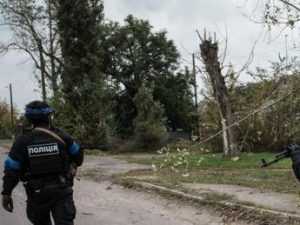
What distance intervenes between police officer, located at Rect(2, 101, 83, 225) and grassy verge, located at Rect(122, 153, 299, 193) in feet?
22.6

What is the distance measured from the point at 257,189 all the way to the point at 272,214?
10.7ft

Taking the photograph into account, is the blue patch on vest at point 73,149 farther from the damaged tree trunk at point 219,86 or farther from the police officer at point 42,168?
the damaged tree trunk at point 219,86

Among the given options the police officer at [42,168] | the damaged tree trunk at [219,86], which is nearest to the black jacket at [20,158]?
the police officer at [42,168]

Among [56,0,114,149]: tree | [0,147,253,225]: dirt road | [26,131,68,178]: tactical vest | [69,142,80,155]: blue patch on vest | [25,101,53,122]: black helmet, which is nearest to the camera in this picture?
[26,131,68,178]: tactical vest

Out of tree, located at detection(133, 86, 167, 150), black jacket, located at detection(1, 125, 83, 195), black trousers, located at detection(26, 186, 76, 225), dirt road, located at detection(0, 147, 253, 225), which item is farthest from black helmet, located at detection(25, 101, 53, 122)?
tree, located at detection(133, 86, 167, 150)

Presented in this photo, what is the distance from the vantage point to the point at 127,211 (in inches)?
453

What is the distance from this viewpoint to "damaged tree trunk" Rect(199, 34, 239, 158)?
20953 mm

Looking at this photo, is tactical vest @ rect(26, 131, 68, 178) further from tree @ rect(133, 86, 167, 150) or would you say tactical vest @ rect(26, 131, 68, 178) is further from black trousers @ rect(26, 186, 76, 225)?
tree @ rect(133, 86, 167, 150)

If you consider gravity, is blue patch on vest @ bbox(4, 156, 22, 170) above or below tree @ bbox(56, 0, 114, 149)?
below

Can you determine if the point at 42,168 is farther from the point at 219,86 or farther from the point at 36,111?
the point at 219,86

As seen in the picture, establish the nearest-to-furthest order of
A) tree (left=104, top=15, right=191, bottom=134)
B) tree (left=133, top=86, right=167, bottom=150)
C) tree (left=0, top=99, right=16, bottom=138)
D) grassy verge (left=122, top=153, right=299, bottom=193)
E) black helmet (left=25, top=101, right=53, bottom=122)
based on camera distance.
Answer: black helmet (left=25, top=101, right=53, bottom=122)
grassy verge (left=122, top=153, right=299, bottom=193)
tree (left=133, top=86, right=167, bottom=150)
tree (left=104, top=15, right=191, bottom=134)
tree (left=0, top=99, right=16, bottom=138)

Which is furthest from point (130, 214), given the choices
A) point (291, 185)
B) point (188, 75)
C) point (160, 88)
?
point (188, 75)

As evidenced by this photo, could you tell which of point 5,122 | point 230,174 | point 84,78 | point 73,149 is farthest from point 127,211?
point 5,122

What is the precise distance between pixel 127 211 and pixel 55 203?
538cm
